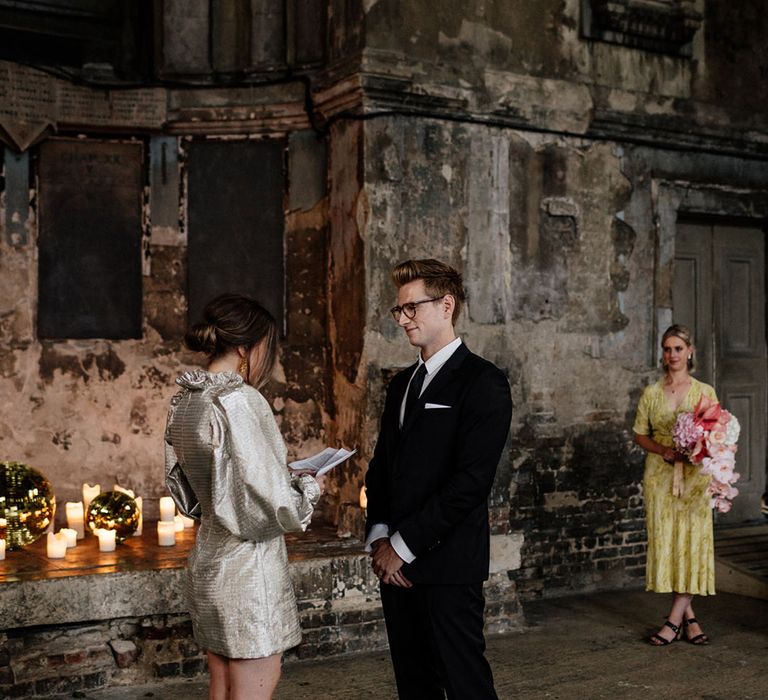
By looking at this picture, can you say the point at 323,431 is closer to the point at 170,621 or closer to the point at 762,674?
the point at 170,621

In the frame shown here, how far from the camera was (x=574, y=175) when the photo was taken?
7605mm

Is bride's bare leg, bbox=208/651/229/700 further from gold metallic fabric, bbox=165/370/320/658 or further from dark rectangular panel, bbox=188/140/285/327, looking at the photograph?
dark rectangular panel, bbox=188/140/285/327

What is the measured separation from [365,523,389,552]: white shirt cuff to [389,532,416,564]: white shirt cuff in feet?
0.57

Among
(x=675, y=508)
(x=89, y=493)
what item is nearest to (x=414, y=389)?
(x=675, y=508)

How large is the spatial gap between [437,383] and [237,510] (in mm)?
881

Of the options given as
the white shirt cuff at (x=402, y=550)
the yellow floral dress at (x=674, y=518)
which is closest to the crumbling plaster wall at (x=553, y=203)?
the yellow floral dress at (x=674, y=518)

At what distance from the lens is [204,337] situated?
3.40 m

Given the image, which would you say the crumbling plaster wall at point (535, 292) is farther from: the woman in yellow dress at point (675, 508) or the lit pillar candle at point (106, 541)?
the lit pillar candle at point (106, 541)

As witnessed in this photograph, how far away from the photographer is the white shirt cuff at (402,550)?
3.63 metres

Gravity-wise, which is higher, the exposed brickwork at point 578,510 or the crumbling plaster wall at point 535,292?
the crumbling plaster wall at point 535,292

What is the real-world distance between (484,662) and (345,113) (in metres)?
4.20

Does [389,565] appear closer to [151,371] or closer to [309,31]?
[151,371]

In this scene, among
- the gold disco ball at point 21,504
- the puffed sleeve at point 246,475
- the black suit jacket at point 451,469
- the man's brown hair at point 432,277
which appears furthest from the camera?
the gold disco ball at point 21,504

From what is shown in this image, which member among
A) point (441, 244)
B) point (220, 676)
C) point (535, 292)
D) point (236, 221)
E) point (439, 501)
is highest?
point (236, 221)
